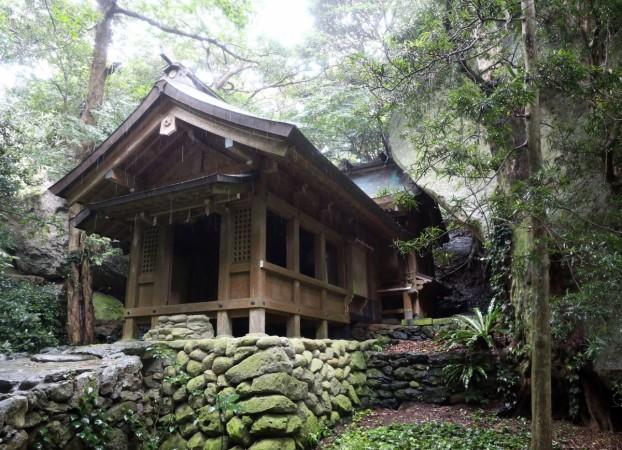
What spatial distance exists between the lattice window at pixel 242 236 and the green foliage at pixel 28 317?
4008 mm

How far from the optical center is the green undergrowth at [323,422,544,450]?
5.61 m

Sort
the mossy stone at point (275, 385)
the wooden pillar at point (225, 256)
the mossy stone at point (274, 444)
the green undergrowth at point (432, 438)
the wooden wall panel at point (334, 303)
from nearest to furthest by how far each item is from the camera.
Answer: the mossy stone at point (274, 444) → the mossy stone at point (275, 385) → the green undergrowth at point (432, 438) → the wooden pillar at point (225, 256) → the wooden wall panel at point (334, 303)

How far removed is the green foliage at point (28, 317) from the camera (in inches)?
314

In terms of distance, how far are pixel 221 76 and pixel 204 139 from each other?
12.3 meters

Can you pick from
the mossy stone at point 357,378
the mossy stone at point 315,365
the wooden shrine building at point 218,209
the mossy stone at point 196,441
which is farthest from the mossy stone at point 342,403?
the mossy stone at point 196,441

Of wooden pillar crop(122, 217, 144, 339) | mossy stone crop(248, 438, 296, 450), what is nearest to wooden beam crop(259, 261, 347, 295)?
mossy stone crop(248, 438, 296, 450)

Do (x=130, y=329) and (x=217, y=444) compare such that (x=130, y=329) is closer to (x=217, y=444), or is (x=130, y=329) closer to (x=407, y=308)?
(x=217, y=444)

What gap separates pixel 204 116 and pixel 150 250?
2.92 m

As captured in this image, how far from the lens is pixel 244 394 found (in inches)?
211

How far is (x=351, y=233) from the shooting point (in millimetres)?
10352

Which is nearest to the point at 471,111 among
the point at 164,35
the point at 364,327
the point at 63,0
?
the point at 364,327

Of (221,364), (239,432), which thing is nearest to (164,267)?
(221,364)

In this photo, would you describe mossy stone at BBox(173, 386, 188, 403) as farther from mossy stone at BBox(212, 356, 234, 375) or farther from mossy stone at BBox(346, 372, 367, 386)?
mossy stone at BBox(346, 372, 367, 386)

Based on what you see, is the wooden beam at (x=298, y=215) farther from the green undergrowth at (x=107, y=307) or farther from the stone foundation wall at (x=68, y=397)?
the green undergrowth at (x=107, y=307)
